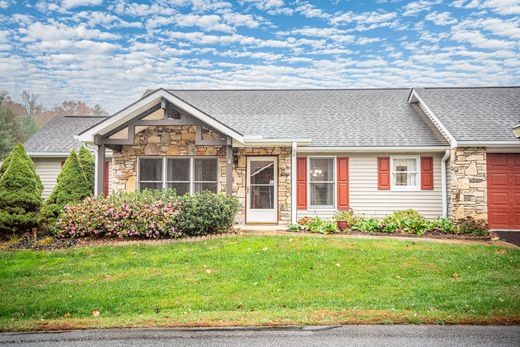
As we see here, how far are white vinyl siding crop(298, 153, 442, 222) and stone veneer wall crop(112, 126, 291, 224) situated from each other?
132 centimetres

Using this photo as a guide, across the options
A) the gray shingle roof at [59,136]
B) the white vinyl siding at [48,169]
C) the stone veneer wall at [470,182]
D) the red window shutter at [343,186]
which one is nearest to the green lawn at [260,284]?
the stone veneer wall at [470,182]

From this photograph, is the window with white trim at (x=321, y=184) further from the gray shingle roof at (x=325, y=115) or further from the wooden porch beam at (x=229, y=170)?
the wooden porch beam at (x=229, y=170)

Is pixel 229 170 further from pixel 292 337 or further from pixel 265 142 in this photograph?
pixel 292 337

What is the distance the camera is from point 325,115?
50.8 feet

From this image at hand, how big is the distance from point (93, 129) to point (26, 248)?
12.4 ft

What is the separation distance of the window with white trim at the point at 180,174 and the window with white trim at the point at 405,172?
6237mm

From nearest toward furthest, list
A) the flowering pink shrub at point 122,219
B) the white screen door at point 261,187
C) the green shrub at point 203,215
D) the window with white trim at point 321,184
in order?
1. the flowering pink shrub at point 122,219
2. the green shrub at point 203,215
3. the white screen door at point 261,187
4. the window with white trim at point 321,184

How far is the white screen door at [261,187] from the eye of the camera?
12891 mm

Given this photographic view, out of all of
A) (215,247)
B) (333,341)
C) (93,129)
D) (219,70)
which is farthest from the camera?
(219,70)

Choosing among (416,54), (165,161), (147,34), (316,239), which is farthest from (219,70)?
(316,239)

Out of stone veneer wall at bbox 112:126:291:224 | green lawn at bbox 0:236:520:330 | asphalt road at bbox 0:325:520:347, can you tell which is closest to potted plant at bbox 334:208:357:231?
stone veneer wall at bbox 112:126:291:224

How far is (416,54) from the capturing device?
21266 mm

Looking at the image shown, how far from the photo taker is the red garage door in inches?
479

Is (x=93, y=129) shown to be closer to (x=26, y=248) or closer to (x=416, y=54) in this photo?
(x=26, y=248)
